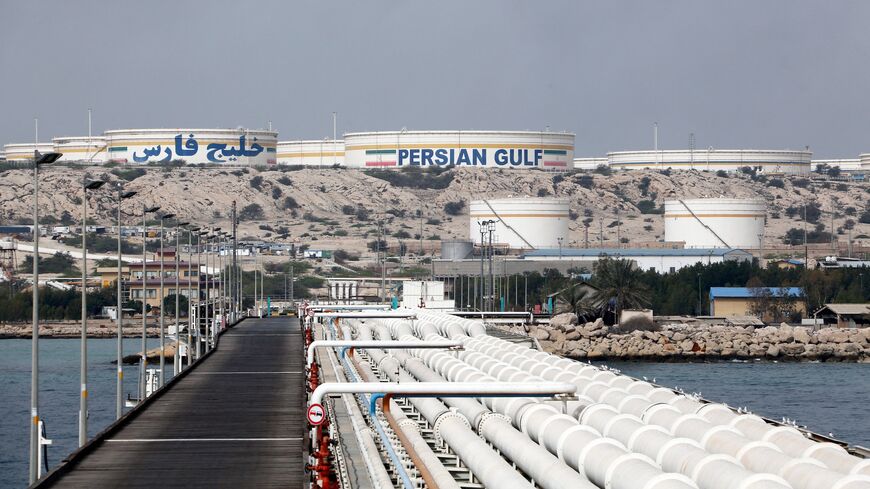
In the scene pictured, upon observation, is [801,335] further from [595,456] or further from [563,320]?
[595,456]

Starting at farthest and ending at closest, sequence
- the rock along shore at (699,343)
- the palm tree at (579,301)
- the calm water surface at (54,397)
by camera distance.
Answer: the palm tree at (579,301)
the rock along shore at (699,343)
the calm water surface at (54,397)

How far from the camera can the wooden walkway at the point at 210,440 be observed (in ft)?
98.1

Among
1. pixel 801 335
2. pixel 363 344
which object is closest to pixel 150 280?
pixel 801 335

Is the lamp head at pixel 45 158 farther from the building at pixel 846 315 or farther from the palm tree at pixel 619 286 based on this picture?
the building at pixel 846 315

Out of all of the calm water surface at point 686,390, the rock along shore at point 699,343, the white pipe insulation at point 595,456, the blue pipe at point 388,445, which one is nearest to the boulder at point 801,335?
the rock along shore at point 699,343

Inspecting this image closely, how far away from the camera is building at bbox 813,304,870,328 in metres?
129

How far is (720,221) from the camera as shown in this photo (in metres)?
174

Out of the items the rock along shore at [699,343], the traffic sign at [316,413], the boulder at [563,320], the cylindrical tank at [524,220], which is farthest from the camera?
the cylindrical tank at [524,220]

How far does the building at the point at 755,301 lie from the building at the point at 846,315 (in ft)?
14.7

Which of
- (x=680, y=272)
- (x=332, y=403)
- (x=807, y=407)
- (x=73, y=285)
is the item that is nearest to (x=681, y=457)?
(x=332, y=403)

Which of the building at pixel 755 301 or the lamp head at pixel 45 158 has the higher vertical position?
the lamp head at pixel 45 158

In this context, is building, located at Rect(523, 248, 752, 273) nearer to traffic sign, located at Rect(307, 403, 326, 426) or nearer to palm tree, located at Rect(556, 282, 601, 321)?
palm tree, located at Rect(556, 282, 601, 321)

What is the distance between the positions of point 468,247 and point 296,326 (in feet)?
203

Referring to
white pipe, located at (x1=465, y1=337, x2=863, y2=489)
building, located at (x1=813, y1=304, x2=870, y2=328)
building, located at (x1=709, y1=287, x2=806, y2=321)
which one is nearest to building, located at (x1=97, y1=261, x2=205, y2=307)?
building, located at (x1=709, y1=287, x2=806, y2=321)
